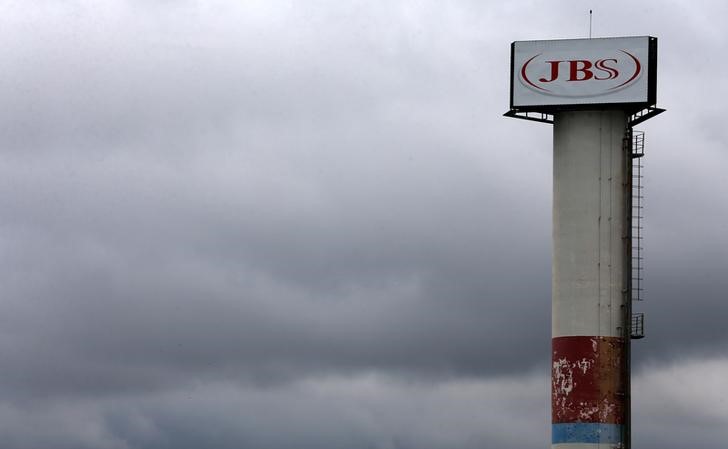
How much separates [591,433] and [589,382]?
3.30 metres

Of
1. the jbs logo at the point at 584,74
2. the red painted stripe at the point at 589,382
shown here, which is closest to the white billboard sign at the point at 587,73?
the jbs logo at the point at 584,74

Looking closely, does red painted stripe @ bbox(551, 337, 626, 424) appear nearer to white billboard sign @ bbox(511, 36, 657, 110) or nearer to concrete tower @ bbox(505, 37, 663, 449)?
concrete tower @ bbox(505, 37, 663, 449)

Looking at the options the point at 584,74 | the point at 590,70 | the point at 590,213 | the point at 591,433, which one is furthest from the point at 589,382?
the point at 590,70

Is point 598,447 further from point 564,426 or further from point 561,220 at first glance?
point 561,220

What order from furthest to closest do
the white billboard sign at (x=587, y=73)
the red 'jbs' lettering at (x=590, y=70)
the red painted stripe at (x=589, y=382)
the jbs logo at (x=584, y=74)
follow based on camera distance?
the red 'jbs' lettering at (x=590, y=70), the jbs logo at (x=584, y=74), the white billboard sign at (x=587, y=73), the red painted stripe at (x=589, y=382)

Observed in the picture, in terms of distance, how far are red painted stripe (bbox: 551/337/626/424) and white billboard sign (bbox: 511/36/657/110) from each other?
52.9ft

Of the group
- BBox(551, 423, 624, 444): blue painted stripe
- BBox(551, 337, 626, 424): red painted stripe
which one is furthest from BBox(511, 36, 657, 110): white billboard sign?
BBox(551, 423, 624, 444): blue painted stripe

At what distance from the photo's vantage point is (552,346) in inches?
4131

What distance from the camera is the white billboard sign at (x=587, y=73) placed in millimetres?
104750

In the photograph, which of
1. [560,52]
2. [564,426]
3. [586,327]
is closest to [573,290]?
[586,327]

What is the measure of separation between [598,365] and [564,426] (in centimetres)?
457

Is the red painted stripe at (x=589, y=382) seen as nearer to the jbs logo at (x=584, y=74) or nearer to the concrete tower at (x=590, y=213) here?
the concrete tower at (x=590, y=213)

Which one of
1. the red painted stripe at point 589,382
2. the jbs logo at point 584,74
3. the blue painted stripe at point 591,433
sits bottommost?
the blue painted stripe at point 591,433

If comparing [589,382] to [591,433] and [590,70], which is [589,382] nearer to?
[591,433]
